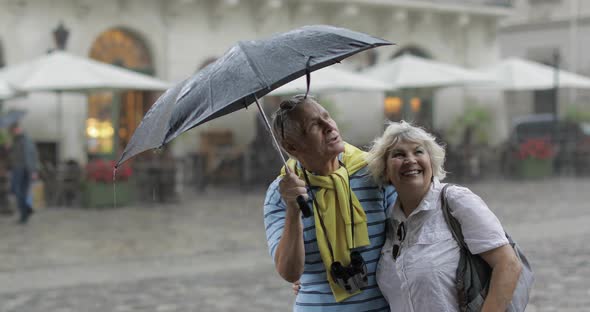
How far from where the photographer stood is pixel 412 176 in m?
2.82

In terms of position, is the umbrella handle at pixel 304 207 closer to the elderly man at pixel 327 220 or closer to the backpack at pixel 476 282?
the elderly man at pixel 327 220

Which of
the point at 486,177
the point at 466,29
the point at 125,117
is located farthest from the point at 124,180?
the point at 466,29

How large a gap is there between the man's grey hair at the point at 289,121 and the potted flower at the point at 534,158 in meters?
17.4

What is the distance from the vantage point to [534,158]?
1955 centimetres

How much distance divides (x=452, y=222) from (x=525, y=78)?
723 inches

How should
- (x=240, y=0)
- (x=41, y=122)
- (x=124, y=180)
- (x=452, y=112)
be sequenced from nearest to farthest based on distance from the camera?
(x=124, y=180) → (x=41, y=122) → (x=240, y=0) → (x=452, y=112)

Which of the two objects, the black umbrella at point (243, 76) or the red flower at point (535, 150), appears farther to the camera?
the red flower at point (535, 150)

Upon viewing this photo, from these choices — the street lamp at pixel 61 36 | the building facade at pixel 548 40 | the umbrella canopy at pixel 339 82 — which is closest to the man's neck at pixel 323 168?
the umbrella canopy at pixel 339 82

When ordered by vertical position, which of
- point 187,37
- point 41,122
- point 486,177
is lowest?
point 486,177

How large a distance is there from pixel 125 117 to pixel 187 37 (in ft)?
7.83

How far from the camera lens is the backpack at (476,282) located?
2676 mm

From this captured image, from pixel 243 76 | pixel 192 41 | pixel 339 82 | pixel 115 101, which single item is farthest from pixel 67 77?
pixel 243 76

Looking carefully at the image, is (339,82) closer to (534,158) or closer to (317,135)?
(534,158)

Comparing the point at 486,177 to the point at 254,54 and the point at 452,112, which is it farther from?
the point at 254,54
